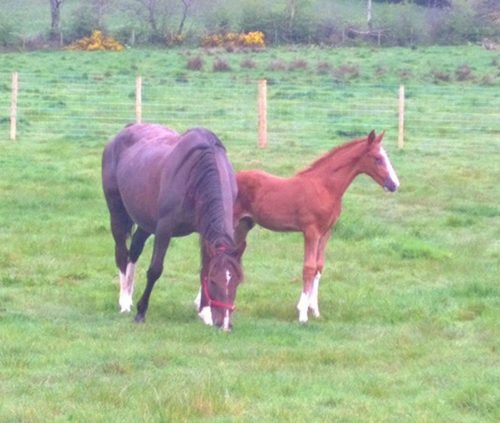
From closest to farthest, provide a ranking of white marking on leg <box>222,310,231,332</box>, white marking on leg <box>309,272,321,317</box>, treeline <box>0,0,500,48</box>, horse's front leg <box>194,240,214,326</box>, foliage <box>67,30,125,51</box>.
A: 1. white marking on leg <box>222,310,231,332</box>
2. horse's front leg <box>194,240,214,326</box>
3. white marking on leg <box>309,272,321,317</box>
4. foliage <box>67,30,125,51</box>
5. treeline <box>0,0,500,48</box>

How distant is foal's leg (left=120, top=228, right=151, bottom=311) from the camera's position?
1010 centimetres

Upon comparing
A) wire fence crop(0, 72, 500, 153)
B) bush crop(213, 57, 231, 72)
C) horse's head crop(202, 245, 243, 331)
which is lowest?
bush crop(213, 57, 231, 72)

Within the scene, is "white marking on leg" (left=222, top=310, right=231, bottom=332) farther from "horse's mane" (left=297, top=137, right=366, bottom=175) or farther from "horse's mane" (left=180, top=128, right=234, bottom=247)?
"horse's mane" (left=297, top=137, right=366, bottom=175)

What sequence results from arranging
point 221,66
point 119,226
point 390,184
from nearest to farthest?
point 390,184, point 119,226, point 221,66

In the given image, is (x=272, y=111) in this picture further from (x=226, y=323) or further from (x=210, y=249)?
(x=226, y=323)

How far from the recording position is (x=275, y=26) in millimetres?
55531

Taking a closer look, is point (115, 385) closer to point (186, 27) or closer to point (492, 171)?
point (492, 171)

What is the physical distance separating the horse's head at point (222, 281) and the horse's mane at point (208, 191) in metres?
0.13

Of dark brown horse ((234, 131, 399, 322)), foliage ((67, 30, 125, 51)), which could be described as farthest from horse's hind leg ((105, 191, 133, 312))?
foliage ((67, 30, 125, 51))

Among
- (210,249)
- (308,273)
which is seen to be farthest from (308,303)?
(210,249)

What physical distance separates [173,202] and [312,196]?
126cm

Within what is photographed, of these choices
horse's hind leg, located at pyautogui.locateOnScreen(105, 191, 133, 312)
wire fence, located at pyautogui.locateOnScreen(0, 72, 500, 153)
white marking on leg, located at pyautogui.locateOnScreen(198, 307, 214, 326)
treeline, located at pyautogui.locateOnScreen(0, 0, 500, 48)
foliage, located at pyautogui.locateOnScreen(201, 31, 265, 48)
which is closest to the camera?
white marking on leg, located at pyautogui.locateOnScreen(198, 307, 214, 326)

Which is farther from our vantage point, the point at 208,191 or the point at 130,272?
the point at 130,272

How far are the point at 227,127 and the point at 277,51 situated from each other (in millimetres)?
25142
